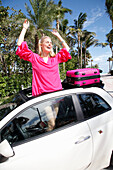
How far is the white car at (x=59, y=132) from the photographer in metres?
1.12

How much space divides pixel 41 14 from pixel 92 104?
10.1 meters

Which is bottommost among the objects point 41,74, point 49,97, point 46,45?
point 49,97

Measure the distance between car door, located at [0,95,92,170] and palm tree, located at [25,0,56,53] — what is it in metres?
8.30

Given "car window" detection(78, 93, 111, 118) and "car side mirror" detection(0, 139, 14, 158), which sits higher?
"car window" detection(78, 93, 111, 118)

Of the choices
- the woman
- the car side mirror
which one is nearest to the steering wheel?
the car side mirror

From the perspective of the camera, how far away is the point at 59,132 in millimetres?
1251

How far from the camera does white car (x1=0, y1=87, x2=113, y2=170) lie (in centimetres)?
112

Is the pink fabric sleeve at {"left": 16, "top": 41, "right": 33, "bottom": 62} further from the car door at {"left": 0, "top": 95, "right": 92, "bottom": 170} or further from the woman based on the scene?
the car door at {"left": 0, "top": 95, "right": 92, "bottom": 170}

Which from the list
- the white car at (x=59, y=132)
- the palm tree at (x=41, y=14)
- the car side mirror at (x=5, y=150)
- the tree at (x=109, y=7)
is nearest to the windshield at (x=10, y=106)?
the white car at (x=59, y=132)

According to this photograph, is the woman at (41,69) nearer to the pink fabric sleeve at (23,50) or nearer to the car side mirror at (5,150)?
the pink fabric sleeve at (23,50)

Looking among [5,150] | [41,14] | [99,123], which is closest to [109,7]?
[41,14]

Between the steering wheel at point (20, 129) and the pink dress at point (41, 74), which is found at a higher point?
the pink dress at point (41, 74)

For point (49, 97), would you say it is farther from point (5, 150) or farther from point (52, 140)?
point (5, 150)

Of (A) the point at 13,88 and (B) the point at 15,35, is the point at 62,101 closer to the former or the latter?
(A) the point at 13,88
